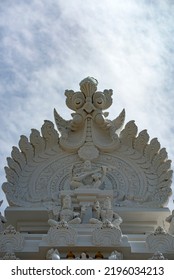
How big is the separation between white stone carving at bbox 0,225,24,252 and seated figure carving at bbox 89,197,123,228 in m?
1.88

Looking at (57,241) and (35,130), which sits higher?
(35,130)

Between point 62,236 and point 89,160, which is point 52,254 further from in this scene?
point 89,160

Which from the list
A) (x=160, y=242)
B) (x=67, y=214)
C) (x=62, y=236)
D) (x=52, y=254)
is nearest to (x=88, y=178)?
(x=67, y=214)

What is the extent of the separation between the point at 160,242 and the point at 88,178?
3.66 meters

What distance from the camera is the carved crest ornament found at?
66.9 ft

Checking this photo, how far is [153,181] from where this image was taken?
20.9 meters

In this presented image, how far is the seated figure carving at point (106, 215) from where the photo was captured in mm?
18156

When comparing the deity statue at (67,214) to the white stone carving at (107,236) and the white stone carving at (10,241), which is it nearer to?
the white stone carving at (10,241)

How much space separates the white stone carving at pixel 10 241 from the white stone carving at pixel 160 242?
2955 mm

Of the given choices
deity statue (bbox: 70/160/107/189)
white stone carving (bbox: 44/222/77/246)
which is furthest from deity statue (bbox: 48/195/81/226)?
deity statue (bbox: 70/160/107/189)

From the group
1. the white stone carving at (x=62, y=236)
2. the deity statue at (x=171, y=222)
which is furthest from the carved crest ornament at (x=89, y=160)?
the white stone carving at (x=62, y=236)

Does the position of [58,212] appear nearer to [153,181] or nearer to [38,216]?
[38,216]
